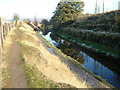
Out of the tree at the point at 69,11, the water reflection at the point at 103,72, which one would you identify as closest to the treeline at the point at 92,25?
the tree at the point at 69,11

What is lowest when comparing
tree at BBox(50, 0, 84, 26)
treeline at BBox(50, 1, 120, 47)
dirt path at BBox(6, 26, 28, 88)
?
dirt path at BBox(6, 26, 28, 88)

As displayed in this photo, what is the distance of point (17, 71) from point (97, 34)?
23092 millimetres

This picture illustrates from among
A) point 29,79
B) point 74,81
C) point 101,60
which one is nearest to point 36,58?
point 74,81

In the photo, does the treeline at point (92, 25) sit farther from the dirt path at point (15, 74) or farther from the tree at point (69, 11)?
the dirt path at point (15, 74)

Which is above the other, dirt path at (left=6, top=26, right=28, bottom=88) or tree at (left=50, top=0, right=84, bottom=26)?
tree at (left=50, top=0, right=84, bottom=26)

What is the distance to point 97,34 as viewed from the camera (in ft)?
103

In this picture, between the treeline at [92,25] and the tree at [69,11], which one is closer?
the treeline at [92,25]

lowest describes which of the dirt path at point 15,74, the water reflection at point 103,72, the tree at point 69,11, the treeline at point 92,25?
the water reflection at point 103,72

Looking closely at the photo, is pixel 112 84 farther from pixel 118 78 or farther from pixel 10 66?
pixel 10 66

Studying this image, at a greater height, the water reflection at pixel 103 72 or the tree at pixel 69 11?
the tree at pixel 69 11

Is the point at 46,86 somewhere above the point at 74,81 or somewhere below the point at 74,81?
above

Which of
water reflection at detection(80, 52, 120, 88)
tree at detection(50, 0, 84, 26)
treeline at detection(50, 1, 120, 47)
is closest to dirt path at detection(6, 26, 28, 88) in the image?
water reflection at detection(80, 52, 120, 88)

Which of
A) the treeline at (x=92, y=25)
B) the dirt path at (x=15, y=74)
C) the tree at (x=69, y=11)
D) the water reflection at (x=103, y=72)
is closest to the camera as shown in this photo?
the dirt path at (x=15, y=74)

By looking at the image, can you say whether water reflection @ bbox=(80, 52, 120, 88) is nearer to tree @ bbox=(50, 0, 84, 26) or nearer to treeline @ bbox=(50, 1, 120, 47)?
treeline @ bbox=(50, 1, 120, 47)
